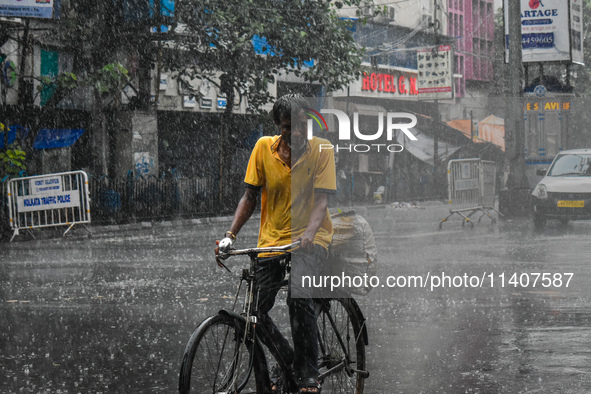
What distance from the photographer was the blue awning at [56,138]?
2334 centimetres

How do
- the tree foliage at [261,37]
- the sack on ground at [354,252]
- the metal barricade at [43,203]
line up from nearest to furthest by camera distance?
the sack on ground at [354,252]
the metal barricade at [43,203]
the tree foliage at [261,37]

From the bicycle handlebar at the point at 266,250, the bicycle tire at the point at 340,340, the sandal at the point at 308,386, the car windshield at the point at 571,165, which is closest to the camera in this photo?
the bicycle handlebar at the point at 266,250

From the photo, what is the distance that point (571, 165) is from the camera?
8273 millimetres

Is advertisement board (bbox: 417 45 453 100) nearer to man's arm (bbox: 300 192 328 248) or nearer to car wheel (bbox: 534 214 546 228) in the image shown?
car wheel (bbox: 534 214 546 228)

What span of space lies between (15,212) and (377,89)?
22063 mm

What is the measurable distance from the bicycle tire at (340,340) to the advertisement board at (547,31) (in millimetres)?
23575

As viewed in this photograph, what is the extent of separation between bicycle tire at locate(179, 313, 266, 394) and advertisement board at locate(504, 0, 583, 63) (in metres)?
24.4

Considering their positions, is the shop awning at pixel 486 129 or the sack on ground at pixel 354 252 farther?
the shop awning at pixel 486 129

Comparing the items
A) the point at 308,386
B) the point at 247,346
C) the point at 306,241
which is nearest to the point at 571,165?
the point at 306,241

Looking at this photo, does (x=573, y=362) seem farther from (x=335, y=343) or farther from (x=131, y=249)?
(x=131, y=249)

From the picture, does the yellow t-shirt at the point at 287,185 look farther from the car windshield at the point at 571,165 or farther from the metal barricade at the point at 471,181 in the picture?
the car windshield at the point at 571,165

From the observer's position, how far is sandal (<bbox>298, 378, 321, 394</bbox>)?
4430mm

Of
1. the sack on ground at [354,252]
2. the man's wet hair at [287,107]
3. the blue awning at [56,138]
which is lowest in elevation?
the sack on ground at [354,252]

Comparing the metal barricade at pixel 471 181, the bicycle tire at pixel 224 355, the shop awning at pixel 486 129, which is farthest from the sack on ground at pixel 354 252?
the metal barricade at pixel 471 181
